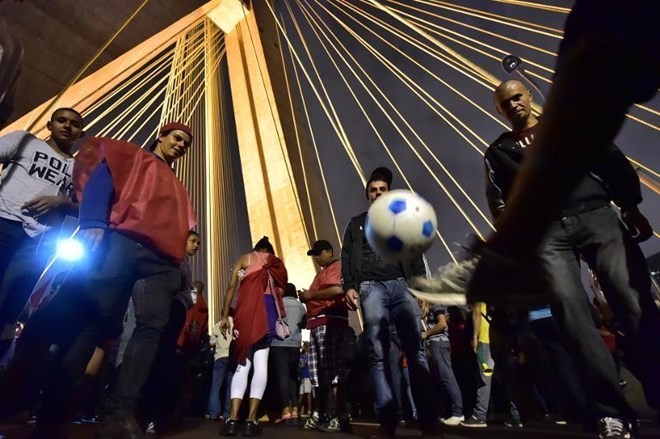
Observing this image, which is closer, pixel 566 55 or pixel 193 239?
pixel 566 55

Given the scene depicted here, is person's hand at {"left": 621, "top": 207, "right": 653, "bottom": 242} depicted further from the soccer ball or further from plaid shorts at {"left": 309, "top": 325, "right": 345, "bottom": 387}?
plaid shorts at {"left": 309, "top": 325, "right": 345, "bottom": 387}

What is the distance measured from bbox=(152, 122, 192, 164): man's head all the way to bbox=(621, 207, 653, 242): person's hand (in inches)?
93.4

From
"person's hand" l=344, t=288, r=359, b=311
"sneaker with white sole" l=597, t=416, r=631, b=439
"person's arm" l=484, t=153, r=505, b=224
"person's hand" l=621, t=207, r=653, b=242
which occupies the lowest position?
"sneaker with white sole" l=597, t=416, r=631, b=439

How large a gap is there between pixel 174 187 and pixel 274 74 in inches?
368

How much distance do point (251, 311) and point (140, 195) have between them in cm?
147

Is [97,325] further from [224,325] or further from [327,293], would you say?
[327,293]

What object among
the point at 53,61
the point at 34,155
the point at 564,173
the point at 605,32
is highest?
Answer: the point at 53,61

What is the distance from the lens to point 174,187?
229 centimetres

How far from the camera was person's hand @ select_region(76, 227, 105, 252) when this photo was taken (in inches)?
72.9

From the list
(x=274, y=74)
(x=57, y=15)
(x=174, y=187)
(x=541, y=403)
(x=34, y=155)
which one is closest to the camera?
(x=174, y=187)

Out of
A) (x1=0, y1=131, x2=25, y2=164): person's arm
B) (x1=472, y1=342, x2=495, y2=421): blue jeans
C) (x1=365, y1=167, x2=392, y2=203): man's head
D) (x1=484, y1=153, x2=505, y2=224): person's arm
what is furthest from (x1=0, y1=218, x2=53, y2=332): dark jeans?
(x1=472, y1=342, x2=495, y2=421): blue jeans

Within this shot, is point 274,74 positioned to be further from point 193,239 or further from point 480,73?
point 193,239

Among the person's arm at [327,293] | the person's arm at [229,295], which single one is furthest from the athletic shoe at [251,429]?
the person's arm at [327,293]

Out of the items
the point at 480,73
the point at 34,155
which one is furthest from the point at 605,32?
the point at 480,73
